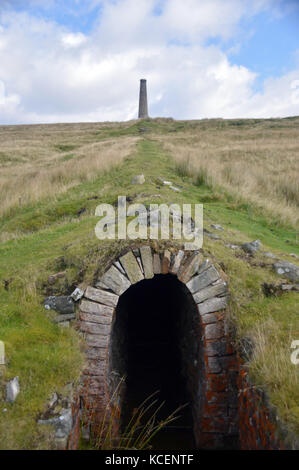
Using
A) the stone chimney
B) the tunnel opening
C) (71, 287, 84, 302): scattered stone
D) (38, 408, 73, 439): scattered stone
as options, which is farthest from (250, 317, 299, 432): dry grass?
the stone chimney

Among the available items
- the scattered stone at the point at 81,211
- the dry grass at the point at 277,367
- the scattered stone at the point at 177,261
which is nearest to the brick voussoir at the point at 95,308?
the scattered stone at the point at 177,261

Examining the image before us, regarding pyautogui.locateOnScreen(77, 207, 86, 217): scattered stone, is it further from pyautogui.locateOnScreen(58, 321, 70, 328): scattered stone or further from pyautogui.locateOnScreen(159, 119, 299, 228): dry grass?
pyautogui.locateOnScreen(58, 321, 70, 328): scattered stone

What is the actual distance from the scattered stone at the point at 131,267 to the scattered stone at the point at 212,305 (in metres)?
1.02

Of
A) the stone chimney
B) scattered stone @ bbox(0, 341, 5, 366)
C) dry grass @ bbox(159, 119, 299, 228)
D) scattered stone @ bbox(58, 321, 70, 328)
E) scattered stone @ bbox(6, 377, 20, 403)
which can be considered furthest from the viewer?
the stone chimney

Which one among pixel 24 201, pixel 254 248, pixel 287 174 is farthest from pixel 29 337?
pixel 287 174

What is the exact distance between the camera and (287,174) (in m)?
15.4

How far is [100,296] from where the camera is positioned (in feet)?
18.0

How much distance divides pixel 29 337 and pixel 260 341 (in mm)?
2971

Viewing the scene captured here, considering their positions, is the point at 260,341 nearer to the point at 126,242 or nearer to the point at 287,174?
the point at 126,242

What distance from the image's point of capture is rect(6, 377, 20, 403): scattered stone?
162 inches

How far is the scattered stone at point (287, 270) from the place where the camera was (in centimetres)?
600

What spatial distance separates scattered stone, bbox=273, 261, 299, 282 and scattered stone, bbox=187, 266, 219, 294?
1204mm

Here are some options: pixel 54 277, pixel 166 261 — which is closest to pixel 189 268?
pixel 166 261

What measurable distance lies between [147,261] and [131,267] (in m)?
0.26
